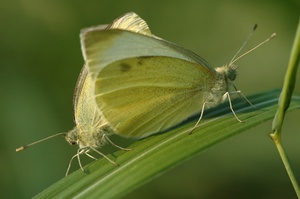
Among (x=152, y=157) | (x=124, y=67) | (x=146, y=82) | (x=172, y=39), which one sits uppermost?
(x=172, y=39)

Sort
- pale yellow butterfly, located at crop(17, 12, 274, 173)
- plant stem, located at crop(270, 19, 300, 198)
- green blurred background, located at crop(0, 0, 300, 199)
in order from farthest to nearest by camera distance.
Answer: green blurred background, located at crop(0, 0, 300, 199)
pale yellow butterfly, located at crop(17, 12, 274, 173)
plant stem, located at crop(270, 19, 300, 198)

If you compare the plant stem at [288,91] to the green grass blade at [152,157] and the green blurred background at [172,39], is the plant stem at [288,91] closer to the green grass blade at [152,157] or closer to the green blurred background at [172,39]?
the green grass blade at [152,157]

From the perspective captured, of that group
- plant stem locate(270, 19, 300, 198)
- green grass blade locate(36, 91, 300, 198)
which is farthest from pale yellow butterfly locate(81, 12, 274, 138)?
plant stem locate(270, 19, 300, 198)

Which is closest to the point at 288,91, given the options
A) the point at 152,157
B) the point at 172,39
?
the point at 152,157

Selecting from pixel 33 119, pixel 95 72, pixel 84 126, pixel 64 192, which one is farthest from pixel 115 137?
pixel 64 192

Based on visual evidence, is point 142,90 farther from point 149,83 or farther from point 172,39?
point 172,39

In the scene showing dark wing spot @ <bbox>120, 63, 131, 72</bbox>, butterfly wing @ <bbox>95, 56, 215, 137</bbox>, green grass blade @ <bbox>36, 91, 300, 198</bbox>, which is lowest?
green grass blade @ <bbox>36, 91, 300, 198</bbox>

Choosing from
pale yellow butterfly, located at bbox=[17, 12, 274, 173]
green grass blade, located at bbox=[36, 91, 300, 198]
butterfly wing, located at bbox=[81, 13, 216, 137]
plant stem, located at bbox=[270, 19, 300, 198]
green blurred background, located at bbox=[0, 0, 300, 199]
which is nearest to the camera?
plant stem, located at bbox=[270, 19, 300, 198]

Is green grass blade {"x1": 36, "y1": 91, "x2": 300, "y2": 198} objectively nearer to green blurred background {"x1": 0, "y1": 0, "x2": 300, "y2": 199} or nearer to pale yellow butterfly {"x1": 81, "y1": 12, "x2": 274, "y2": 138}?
pale yellow butterfly {"x1": 81, "y1": 12, "x2": 274, "y2": 138}
